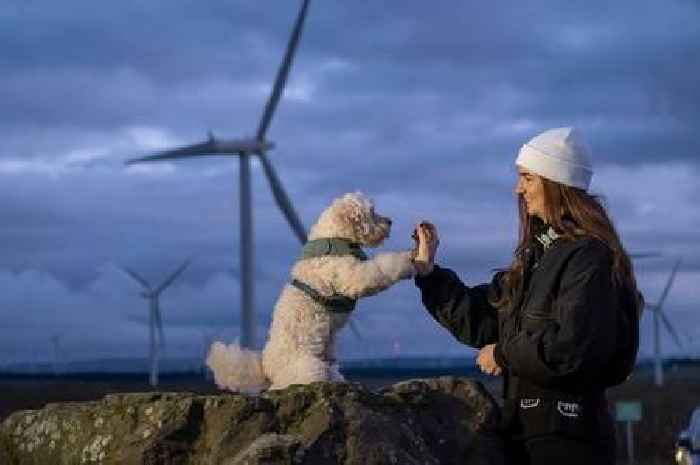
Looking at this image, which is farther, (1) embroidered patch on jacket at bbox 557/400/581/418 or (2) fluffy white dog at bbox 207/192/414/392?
(2) fluffy white dog at bbox 207/192/414/392

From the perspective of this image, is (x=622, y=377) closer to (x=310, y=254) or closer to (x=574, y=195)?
(x=574, y=195)

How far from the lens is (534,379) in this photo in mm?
4945

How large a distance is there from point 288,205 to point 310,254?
13.7 m

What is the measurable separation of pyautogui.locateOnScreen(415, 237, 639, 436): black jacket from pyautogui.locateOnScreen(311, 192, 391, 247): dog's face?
147 cm

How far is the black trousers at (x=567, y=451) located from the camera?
4914 mm

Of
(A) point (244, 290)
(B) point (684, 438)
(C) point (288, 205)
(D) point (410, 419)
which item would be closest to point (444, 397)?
(D) point (410, 419)

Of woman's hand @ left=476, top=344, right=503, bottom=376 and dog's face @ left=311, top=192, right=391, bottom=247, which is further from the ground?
dog's face @ left=311, top=192, right=391, bottom=247

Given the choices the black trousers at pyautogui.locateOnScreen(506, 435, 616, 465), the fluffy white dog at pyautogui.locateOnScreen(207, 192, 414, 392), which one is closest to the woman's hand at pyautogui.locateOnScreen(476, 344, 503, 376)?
the black trousers at pyautogui.locateOnScreen(506, 435, 616, 465)

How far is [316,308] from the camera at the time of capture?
6598mm

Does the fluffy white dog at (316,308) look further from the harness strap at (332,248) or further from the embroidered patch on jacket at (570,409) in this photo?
the embroidered patch on jacket at (570,409)

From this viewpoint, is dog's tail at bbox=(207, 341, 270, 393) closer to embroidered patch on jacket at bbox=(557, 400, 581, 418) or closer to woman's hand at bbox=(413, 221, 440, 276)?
woman's hand at bbox=(413, 221, 440, 276)

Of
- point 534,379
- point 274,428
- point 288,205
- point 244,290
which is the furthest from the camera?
point 244,290

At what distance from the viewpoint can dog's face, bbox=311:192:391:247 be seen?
6629 mm

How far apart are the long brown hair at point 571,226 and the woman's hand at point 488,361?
175 mm
